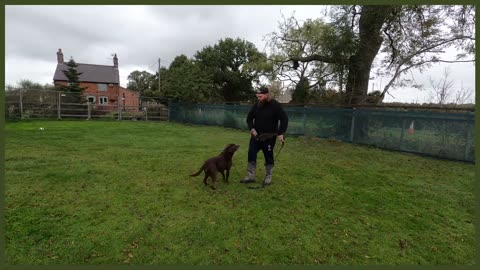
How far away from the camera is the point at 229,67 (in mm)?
33062

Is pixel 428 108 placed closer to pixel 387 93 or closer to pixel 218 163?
pixel 387 93

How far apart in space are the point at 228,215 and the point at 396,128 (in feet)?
25.9

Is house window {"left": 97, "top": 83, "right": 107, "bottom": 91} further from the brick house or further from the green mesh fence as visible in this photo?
the green mesh fence

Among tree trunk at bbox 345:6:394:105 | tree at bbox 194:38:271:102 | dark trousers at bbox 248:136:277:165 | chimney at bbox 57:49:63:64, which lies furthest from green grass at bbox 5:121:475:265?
chimney at bbox 57:49:63:64

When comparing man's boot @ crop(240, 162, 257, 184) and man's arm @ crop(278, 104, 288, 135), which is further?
man's boot @ crop(240, 162, 257, 184)

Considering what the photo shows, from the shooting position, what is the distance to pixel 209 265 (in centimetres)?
243

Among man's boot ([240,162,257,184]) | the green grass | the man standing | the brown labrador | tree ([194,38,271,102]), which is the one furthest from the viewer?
tree ([194,38,271,102])

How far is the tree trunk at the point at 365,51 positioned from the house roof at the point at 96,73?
34.1 meters

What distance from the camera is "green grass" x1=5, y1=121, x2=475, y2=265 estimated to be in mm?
2605

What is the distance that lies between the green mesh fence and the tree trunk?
262cm

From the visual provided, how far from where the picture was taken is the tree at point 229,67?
31.3 m

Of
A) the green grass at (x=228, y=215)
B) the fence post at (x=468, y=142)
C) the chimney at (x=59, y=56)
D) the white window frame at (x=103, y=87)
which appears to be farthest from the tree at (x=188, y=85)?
the chimney at (x=59, y=56)

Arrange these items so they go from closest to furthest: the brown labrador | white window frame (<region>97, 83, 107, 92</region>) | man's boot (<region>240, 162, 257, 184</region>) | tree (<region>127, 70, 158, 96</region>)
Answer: the brown labrador < man's boot (<region>240, 162, 257, 184</region>) < white window frame (<region>97, 83, 107, 92</region>) < tree (<region>127, 70, 158, 96</region>)

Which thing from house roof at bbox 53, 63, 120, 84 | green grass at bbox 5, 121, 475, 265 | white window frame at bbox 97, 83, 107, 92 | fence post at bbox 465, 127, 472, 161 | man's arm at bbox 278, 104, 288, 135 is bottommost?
green grass at bbox 5, 121, 475, 265
